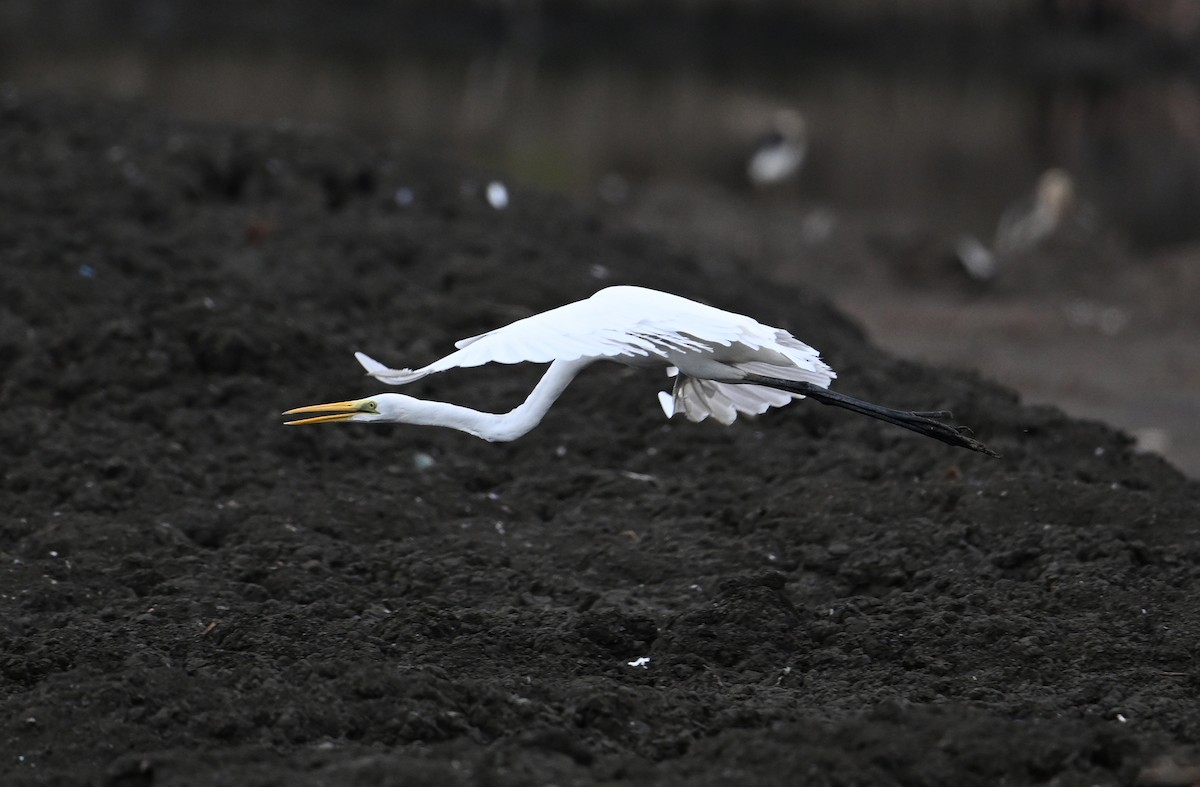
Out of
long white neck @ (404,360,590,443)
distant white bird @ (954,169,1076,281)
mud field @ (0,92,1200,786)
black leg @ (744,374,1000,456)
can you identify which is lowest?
mud field @ (0,92,1200,786)

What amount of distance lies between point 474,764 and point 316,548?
186 centimetres

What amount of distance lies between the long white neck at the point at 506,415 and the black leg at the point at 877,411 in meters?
0.57

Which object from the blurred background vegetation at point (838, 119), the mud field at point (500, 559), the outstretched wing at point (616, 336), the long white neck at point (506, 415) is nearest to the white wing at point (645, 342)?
the outstretched wing at point (616, 336)

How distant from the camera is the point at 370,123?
1930 centimetres

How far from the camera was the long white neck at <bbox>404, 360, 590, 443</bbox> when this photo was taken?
4.34 metres

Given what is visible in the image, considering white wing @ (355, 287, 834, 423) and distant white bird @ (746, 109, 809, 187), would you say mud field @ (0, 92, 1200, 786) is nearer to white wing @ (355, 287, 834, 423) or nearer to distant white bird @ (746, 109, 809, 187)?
white wing @ (355, 287, 834, 423)

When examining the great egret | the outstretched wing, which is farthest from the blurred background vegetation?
the outstretched wing

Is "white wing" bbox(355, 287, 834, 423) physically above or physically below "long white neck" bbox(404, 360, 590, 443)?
above

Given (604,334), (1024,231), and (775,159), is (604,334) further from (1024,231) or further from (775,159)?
(775,159)

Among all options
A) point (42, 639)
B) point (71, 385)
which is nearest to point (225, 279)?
point (71, 385)

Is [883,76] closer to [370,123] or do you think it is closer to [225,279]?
[370,123]

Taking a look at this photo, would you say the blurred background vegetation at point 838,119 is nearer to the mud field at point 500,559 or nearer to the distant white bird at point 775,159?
the distant white bird at point 775,159

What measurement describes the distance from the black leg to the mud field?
1.64 feet

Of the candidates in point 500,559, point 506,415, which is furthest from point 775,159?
point 506,415
